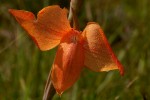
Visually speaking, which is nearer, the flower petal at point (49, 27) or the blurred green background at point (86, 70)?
the flower petal at point (49, 27)

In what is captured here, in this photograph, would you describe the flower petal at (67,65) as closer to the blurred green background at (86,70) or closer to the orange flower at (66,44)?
the orange flower at (66,44)

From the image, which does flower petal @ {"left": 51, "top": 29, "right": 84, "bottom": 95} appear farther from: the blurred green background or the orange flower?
the blurred green background

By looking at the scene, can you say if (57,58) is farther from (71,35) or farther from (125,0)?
(125,0)

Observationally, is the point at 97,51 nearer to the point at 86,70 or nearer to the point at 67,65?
the point at 67,65

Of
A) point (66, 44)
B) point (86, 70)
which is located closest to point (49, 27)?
point (66, 44)

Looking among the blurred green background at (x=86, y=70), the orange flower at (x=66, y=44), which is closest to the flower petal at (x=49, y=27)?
the orange flower at (x=66, y=44)

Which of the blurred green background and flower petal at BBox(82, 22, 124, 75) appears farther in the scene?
the blurred green background

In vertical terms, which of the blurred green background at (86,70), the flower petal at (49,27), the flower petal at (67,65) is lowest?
the blurred green background at (86,70)

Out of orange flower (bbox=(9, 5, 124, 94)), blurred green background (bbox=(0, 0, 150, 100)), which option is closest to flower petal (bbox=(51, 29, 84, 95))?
orange flower (bbox=(9, 5, 124, 94))
